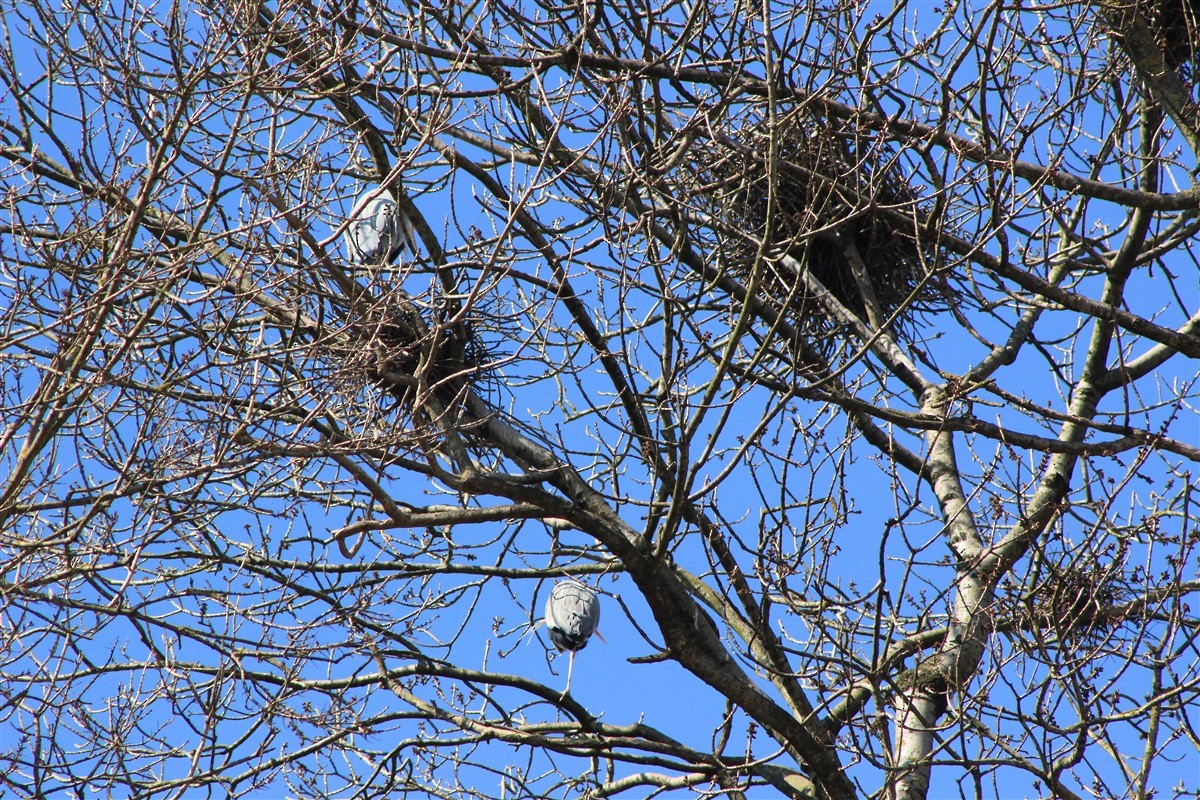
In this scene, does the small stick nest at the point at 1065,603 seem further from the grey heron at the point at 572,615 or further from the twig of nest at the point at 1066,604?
the grey heron at the point at 572,615

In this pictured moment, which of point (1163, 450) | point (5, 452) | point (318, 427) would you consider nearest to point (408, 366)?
point (318, 427)

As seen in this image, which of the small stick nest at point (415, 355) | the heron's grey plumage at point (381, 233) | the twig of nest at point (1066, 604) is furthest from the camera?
the heron's grey plumage at point (381, 233)

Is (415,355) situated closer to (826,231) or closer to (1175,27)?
(826,231)

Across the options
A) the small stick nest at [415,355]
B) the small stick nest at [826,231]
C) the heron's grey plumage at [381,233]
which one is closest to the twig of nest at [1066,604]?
the small stick nest at [826,231]

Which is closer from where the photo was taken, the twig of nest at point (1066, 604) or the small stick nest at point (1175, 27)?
the twig of nest at point (1066, 604)

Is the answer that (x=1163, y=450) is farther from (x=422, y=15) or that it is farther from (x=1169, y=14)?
(x=422, y=15)

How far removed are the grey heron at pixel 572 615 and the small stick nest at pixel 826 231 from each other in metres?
1.36

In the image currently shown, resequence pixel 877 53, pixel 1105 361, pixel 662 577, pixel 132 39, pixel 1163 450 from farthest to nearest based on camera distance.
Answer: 1. pixel 1105 361
2. pixel 877 53
3. pixel 1163 450
4. pixel 662 577
5. pixel 132 39

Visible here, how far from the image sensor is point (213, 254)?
166 inches

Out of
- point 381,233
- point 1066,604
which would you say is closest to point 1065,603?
point 1066,604

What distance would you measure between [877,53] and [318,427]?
2730 mm

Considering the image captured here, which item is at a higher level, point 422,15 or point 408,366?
point 422,15

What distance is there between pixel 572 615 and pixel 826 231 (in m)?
1.80

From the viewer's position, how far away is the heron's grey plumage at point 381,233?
4531 mm
